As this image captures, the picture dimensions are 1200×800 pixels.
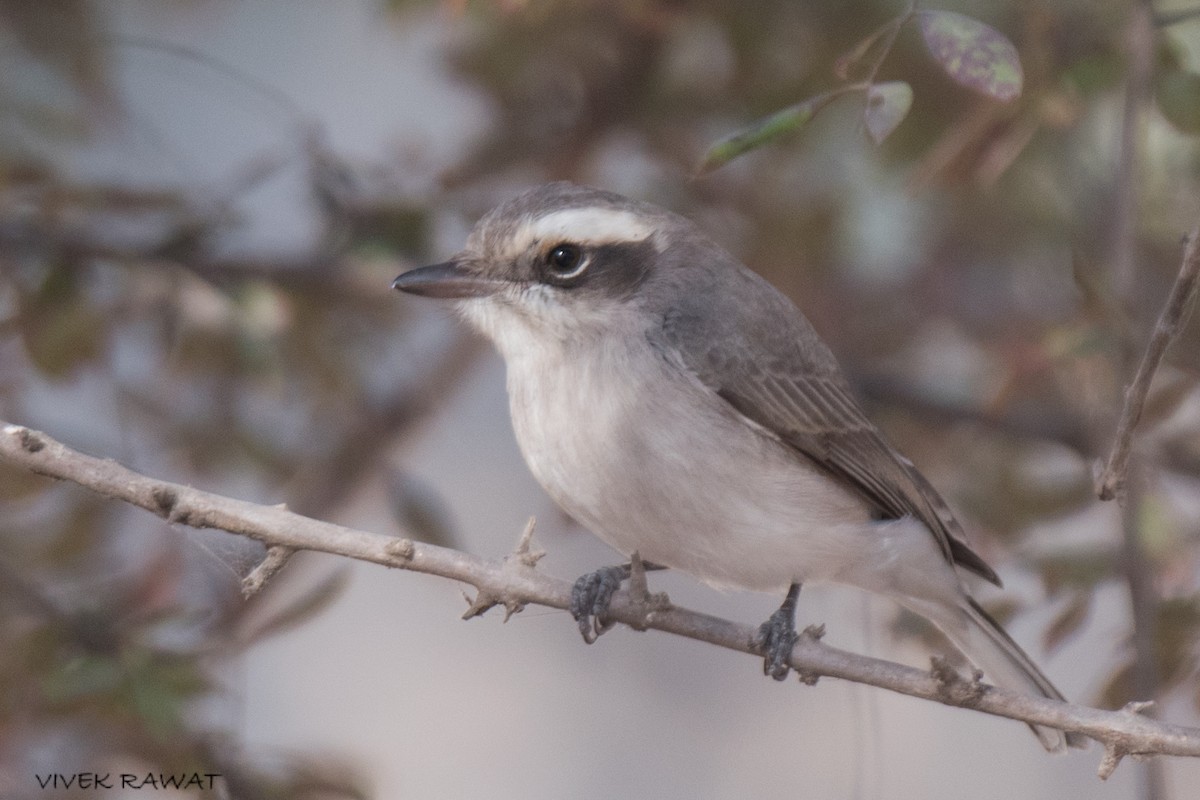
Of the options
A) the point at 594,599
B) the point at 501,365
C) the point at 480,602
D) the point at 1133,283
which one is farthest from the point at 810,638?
the point at 501,365

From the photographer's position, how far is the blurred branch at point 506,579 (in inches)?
101

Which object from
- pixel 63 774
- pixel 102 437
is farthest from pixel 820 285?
pixel 63 774

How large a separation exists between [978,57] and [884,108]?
0.64 ft

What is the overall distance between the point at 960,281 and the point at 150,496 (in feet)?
12.3

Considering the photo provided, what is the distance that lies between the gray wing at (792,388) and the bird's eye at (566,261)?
9.7 inches

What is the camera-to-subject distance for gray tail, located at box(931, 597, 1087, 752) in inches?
151

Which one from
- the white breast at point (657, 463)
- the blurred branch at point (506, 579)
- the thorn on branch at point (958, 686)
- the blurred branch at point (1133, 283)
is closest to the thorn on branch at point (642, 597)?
the blurred branch at point (506, 579)

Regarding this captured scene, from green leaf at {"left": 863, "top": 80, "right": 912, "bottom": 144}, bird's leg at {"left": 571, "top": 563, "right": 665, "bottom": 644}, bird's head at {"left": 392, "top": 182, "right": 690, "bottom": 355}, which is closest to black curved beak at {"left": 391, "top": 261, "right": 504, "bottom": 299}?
bird's head at {"left": 392, "top": 182, "right": 690, "bottom": 355}

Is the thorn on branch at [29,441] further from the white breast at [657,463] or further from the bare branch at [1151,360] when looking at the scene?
the bare branch at [1151,360]

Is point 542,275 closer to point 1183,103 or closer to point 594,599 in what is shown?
point 594,599

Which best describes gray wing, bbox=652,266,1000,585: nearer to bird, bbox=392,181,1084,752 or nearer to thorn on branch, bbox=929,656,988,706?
bird, bbox=392,181,1084,752

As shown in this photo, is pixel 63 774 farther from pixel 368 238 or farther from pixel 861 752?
pixel 861 752

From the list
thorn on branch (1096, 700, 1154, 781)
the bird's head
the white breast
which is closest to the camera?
thorn on branch (1096, 700, 1154, 781)

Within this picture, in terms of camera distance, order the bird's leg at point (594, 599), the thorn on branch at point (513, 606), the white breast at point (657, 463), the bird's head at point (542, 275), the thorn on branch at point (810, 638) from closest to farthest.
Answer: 1. the thorn on branch at point (513, 606)
2. the thorn on branch at point (810, 638)
3. the bird's leg at point (594, 599)
4. the white breast at point (657, 463)
5. the bird's head at point (542, 275)
